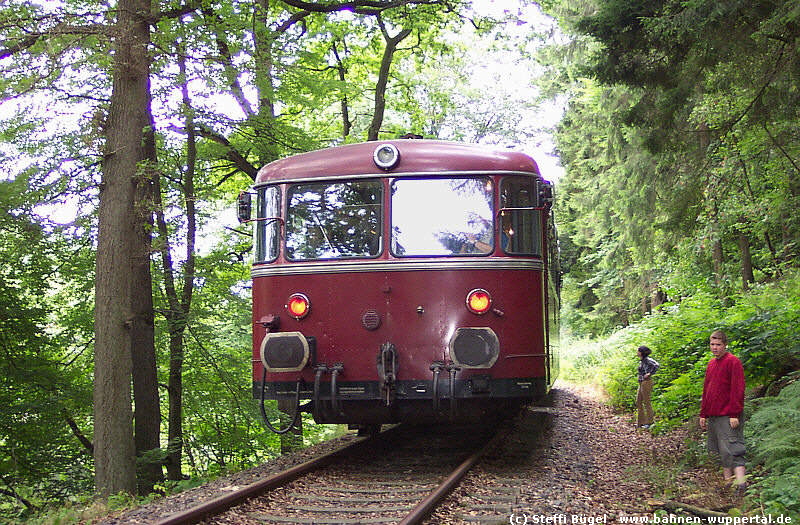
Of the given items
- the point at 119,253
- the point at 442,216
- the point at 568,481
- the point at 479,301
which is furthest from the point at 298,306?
the point at 568,481

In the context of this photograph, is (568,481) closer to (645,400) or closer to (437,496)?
(437,496)

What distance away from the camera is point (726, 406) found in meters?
6.71

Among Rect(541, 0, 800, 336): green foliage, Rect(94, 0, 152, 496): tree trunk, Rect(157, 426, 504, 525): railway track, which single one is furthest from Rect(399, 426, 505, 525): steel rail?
Rect(541, 0, 800, 336): green foliage

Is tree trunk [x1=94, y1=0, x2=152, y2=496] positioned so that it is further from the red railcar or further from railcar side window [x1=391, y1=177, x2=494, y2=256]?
railcar side window [x1=391, y1=177, x2=494, y2=256]

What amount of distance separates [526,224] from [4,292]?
28.8ft

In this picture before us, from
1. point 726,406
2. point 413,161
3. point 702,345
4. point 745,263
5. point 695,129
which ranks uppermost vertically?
point 695,129

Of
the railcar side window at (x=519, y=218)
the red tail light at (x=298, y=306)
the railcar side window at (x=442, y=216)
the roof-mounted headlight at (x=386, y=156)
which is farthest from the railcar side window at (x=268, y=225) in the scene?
the railcar side window at (x=519, y=218)

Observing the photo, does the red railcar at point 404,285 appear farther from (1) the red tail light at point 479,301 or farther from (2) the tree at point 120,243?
(2) the tree at point 120,243

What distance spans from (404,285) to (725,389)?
3085 mm

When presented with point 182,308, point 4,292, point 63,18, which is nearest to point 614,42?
point 63,18

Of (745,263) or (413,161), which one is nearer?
(413,161)

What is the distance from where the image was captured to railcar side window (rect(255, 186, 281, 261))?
8.71m

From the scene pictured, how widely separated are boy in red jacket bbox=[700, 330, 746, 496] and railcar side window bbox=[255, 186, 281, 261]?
4379mm

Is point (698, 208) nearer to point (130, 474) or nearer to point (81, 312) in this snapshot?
point (130, 474)
